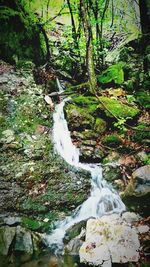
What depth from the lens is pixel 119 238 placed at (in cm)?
457

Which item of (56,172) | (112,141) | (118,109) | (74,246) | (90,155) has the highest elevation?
(118,109)

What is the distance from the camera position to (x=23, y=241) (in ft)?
15.5

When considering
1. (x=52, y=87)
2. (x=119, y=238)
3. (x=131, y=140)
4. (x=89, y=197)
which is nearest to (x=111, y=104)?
(x=131, y=140)

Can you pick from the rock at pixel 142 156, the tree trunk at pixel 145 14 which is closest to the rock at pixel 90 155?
the rock at pixel 142 156

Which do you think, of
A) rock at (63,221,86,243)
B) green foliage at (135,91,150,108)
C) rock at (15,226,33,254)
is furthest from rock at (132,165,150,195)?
green foliage at (135,91,150,108)

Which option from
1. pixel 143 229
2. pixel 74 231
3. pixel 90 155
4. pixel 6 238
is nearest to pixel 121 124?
pixel 90 155

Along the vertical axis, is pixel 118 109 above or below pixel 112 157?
above

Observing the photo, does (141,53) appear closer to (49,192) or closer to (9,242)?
(49,192)

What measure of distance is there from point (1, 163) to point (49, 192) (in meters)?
1.28

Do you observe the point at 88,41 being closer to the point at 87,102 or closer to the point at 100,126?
the point at 87,102

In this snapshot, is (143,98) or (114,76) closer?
(143,98)

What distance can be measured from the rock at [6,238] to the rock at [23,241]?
0.32 ft

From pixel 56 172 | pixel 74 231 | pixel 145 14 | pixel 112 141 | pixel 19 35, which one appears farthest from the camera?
pixel 19 35

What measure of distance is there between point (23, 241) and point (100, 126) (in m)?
3.61
